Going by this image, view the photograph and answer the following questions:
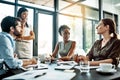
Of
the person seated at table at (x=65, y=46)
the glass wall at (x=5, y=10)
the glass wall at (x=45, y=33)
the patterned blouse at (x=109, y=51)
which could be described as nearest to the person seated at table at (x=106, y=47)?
the patterned blouse at (x=109, y=51)

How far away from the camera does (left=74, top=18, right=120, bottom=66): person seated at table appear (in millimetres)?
2133

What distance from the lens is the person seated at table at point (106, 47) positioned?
213cm

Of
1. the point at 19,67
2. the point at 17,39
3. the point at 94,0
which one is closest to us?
the point at 19,67

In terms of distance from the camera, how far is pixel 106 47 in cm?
227

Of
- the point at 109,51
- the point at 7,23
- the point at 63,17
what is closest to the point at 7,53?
the point at 7,23

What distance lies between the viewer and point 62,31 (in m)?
3.26

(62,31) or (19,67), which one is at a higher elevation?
(62,31)

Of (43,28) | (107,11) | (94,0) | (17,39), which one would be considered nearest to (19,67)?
(17,39)

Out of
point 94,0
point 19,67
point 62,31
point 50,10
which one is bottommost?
point 19,67

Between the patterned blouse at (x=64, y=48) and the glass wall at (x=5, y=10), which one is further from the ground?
the glass wall at (x=5, y=10)

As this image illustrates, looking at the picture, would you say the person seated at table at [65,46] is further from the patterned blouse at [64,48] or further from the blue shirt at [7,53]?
the blue shirt at [7,53]

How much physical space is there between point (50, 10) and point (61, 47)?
2349 millimetres

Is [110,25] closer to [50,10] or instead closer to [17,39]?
[17,39]

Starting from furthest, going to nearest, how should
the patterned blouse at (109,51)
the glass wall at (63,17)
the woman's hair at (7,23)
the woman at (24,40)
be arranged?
the glass wall at (63,17) < the woman at (24,40) < the patterned blouse at (109,51) < the woman's hair at (7,23)
